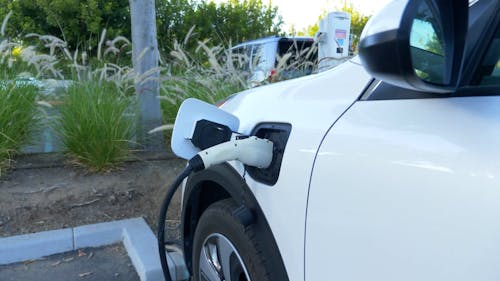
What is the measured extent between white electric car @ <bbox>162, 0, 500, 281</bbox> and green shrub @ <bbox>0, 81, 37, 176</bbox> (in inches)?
138

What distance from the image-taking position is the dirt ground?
4062 millimetres

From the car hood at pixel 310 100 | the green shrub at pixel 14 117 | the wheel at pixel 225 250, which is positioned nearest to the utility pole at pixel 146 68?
the green shrub at pixel 14 117

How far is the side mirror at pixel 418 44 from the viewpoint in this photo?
3.42ft

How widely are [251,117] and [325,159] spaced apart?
722 mm

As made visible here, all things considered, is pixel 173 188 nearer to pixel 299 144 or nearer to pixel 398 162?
pixel 299 144

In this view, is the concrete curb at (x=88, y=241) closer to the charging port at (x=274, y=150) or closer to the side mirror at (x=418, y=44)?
the charging port at (x=274, y=150)

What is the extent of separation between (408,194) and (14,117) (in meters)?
4.35

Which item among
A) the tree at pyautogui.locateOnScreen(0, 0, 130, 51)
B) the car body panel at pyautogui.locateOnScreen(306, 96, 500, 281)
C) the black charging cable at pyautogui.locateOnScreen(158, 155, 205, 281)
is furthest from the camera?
the tree at pyautogui.locateOnScreen(0, 0, 130, 51)

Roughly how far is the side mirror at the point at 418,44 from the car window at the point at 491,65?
0.13 meters

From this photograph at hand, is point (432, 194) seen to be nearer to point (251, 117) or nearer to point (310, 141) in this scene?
point (310, 141)

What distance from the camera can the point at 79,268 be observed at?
11.8ft

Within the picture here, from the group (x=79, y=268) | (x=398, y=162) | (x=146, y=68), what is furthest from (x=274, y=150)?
(x=146, y=68)

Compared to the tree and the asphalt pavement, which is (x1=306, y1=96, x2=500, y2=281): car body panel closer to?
the asphalt pavement

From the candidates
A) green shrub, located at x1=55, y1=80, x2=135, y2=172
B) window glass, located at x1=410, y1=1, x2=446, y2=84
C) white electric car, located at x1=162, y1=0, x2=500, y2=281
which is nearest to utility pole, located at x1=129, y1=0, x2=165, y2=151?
green shrub, located at x1=55, y1=80, x2=135, y2=172
